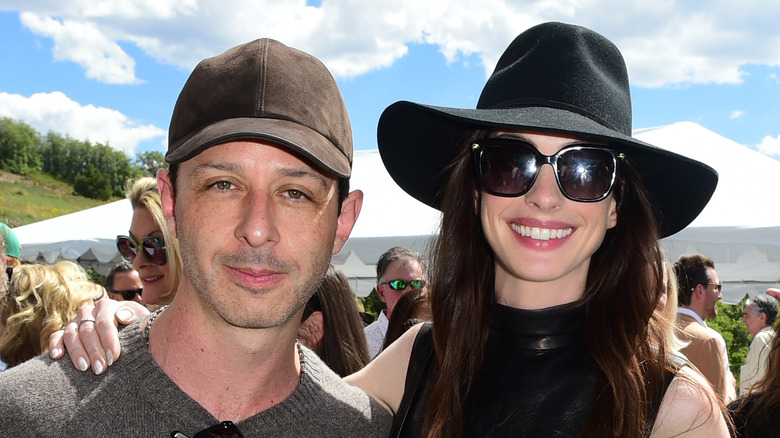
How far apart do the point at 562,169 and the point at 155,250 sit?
2.71 meters

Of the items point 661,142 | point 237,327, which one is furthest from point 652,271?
point 661,142

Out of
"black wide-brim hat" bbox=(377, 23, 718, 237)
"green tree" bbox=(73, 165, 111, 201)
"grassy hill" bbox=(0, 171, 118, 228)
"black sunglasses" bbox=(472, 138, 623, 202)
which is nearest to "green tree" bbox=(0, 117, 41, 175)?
"grassy hill" bbox=(0, 171, 118, 228)

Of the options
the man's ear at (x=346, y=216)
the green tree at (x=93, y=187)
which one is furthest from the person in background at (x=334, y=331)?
the green tree at (x=93, y=187)

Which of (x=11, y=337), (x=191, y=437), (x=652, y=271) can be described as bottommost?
(x=11, y=337)

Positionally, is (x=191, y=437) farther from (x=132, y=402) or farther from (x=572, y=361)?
(x=572, y=361)

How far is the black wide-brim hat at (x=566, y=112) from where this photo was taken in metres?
1.96

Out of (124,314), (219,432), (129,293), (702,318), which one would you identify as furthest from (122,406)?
(702,318)

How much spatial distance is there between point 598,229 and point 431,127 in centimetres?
68

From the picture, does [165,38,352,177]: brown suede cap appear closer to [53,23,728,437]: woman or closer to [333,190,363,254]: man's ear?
[333,190,363,254]: man's ear

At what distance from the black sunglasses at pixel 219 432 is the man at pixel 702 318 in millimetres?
4135

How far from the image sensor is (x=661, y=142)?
796 cm

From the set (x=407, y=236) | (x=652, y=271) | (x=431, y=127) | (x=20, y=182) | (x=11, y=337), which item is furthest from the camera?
(x=20, y=182)

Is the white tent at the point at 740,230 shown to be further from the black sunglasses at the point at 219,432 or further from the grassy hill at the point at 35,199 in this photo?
the grassy hill at the point at 35,199

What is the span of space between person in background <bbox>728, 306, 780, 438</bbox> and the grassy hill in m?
39.8
